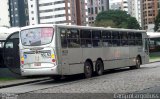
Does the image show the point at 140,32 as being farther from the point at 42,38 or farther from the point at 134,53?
the point at 42,38

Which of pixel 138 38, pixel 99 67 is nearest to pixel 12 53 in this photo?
pixel 99 67

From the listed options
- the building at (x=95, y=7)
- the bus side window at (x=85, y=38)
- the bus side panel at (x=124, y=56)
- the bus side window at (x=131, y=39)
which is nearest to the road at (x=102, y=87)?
the bus side window at (x=85, y=38)

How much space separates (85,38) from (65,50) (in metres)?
2.31

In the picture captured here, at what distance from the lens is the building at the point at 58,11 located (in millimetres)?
123062

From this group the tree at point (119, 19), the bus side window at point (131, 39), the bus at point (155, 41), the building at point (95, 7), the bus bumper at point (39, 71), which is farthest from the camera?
the building at point (95, 7)

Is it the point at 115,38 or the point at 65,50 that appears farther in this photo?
the point at 115,38

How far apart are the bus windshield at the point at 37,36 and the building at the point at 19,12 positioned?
115m

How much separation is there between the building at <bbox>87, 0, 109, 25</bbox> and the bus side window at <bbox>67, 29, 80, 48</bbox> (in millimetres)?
132752

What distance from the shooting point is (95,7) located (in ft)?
502

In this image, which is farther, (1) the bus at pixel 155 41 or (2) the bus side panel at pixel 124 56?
(1) the bus at pixel 155 41

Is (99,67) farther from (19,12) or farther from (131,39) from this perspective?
(19,12)

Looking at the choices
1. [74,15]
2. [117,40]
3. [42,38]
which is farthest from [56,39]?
[74,15]

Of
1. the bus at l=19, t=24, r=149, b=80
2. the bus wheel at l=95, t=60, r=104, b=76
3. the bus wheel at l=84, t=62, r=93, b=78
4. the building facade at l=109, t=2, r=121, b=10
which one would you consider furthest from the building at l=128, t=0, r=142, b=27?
the bus wheel at l=84, t=62, r=93, b=78

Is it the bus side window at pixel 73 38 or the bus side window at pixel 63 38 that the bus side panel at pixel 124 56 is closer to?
the bus side window at pixel 73 38
